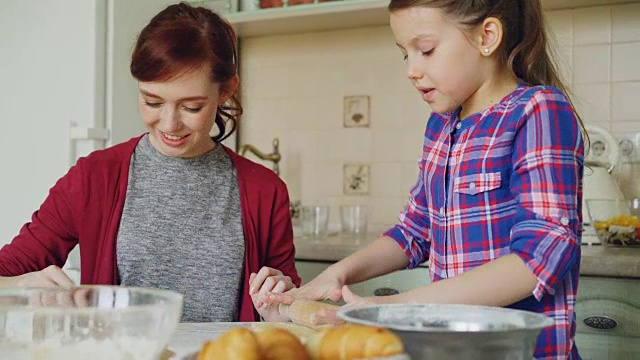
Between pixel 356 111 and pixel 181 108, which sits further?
pixel 356 111

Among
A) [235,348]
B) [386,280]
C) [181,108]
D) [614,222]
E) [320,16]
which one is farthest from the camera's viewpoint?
[320,16]

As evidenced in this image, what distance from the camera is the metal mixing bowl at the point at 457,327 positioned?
0.62 metres

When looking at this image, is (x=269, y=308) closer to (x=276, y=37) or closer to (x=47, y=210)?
(x=47, y=210)

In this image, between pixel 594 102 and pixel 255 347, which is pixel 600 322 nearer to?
pixel 594 102

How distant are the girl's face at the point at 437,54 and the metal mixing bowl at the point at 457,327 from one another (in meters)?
0.52

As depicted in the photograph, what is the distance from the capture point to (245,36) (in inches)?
115

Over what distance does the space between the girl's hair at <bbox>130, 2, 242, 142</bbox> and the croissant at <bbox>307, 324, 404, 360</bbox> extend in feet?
2.96

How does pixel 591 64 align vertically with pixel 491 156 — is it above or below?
above

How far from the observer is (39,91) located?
2408 mm

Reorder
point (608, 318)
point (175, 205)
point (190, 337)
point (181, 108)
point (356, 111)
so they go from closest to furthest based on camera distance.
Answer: point (190, 337) → point (181, 108) → point (175, 205) → point (608, 318) → point (356, 111)

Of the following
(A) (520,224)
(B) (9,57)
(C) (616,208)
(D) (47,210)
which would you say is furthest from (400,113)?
(A) (520,224)

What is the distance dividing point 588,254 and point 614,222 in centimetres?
18

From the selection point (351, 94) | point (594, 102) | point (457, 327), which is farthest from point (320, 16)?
point (457, 327)

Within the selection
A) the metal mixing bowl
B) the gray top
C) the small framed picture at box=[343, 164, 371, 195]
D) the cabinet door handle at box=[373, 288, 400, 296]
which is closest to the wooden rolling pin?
the metal mixing bowl
